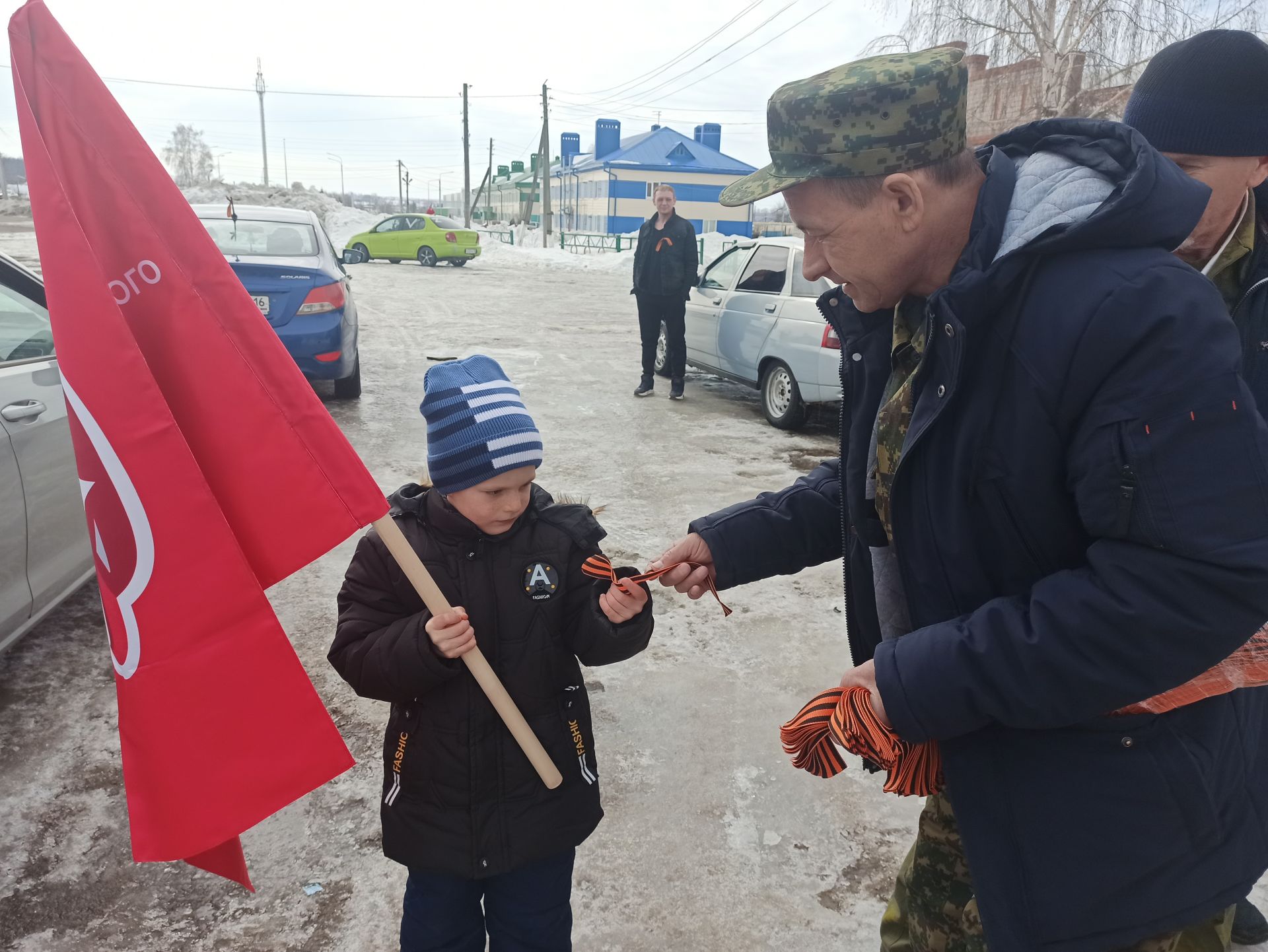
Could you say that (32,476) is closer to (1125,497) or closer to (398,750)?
(398,750)

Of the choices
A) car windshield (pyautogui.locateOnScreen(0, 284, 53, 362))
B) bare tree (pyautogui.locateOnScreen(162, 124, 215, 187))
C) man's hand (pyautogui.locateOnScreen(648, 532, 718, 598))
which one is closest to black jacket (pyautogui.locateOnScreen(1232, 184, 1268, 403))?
man's hand (pyautogui.locateOnScreen(648, 532, 718, 598))

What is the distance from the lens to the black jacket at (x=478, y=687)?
1.82 m

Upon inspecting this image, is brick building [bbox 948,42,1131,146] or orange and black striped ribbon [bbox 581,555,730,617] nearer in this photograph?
orange and black striped ribbon [bbox 581,555,730,617]

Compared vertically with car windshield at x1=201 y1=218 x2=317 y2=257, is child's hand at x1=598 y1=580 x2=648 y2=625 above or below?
below

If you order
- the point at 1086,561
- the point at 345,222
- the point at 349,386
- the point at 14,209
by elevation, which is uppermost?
the point at 14,209

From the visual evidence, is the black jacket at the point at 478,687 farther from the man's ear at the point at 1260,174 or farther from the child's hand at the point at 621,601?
the man's ear at the point at 1260,174

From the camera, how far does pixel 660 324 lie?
8977mm

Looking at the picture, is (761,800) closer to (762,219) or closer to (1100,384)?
(1100,384)

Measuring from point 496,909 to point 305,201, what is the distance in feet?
147

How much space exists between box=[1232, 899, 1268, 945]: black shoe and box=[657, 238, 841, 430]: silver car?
4.91 metres

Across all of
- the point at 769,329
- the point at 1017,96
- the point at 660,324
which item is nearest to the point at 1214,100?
the point at 769,329

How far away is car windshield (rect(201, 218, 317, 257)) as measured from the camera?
7.91m

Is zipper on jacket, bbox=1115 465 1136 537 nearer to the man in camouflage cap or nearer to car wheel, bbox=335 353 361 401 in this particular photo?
the man in camouflage cap

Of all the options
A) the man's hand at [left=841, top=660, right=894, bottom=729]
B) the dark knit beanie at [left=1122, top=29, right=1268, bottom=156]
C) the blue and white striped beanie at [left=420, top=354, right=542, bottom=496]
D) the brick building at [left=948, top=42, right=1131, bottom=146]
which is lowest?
the man's hand at [left=841, top=660, right=894, bottom=729]
